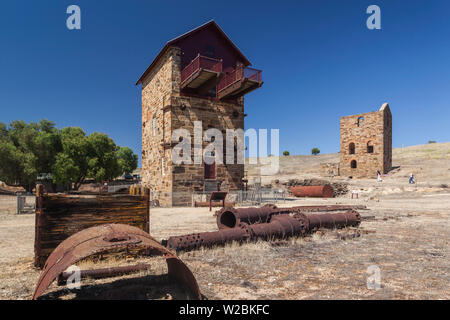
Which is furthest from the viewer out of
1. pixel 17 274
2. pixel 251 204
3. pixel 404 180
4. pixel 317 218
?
pixel 404 180

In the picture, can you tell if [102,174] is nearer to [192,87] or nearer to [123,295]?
[192,87]

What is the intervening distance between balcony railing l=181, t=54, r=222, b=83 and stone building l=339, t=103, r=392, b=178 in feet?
84.0

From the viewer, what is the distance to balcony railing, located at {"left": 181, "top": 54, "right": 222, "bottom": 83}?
607 inches

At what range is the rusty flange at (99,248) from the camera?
9.02 feet

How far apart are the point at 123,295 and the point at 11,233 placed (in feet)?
20.8

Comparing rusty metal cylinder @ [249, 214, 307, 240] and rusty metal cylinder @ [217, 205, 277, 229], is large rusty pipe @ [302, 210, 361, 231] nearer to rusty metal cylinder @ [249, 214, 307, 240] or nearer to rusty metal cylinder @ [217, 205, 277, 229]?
rusty metal cylinder @ [249, 214, 307, 240]

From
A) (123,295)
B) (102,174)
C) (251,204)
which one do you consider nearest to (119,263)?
(123,295)

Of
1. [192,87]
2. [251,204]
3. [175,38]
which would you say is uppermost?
[175,38]

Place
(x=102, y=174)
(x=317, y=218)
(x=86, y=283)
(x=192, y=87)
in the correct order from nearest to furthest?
(x=86, y=283) < (x=317, y=218) < (x=192, y=87) < (x=102, y=174)

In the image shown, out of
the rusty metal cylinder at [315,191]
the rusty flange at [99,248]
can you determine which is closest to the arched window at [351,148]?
the rusty metal cylinder at [315,191]

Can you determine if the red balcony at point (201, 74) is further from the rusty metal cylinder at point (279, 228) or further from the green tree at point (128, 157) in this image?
the green tree at point (128, 157)

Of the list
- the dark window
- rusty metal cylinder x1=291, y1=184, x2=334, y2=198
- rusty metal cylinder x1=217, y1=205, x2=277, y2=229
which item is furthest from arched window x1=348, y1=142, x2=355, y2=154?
rusty metal cylinder x1=217, y1=205, x2=277, y2=229
